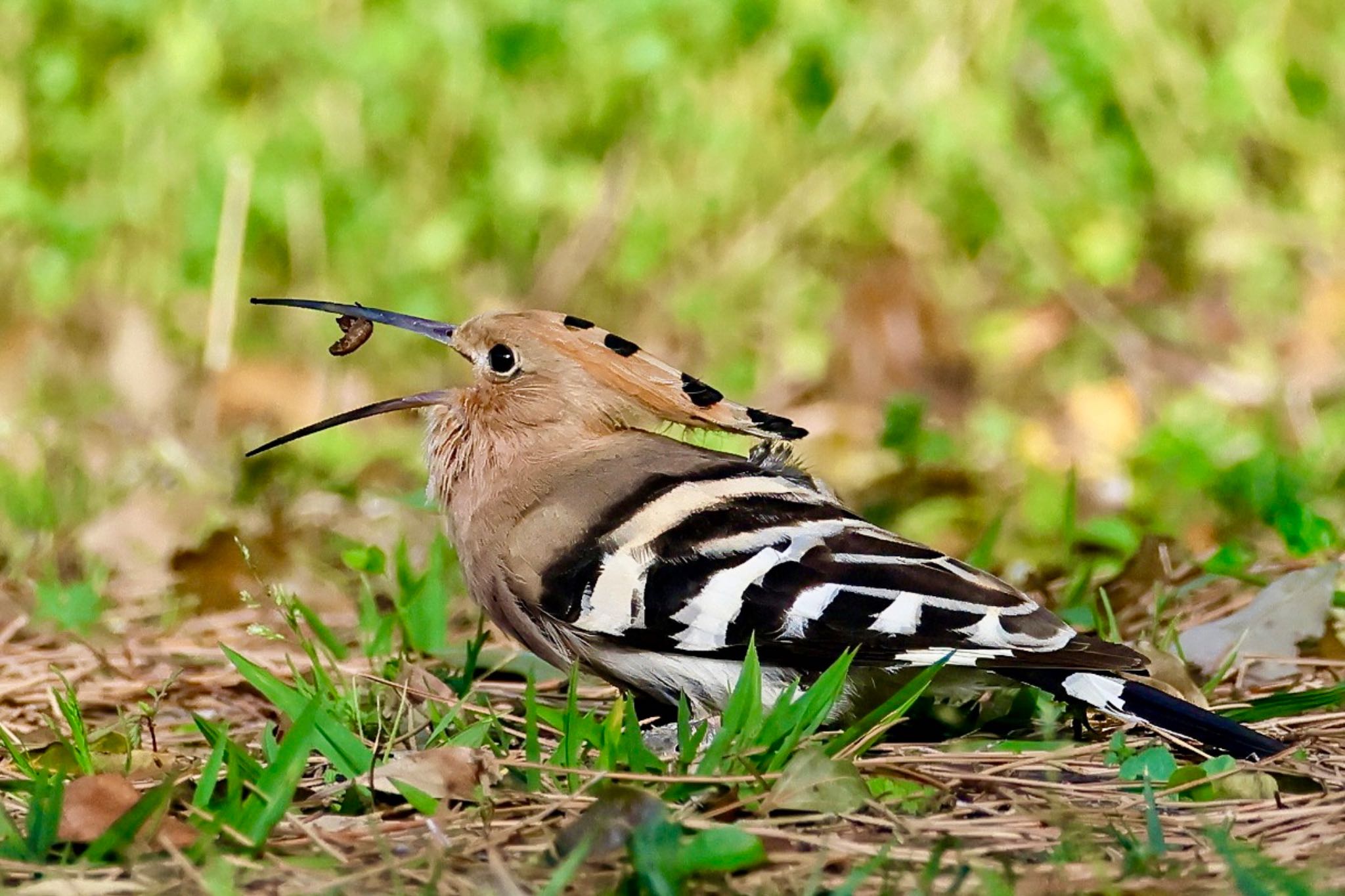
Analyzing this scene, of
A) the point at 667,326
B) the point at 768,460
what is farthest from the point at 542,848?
the point at 667,326

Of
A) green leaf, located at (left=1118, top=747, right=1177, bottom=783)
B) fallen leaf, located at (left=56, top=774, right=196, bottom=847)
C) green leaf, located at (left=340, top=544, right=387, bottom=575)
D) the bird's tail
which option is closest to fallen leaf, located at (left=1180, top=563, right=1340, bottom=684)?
the bird's tail

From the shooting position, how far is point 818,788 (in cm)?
220

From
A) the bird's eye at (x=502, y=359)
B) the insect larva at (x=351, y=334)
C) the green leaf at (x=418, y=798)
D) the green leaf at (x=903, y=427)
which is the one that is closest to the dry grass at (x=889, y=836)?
the green leaf at (x=418, y=798)

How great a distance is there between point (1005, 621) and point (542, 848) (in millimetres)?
826

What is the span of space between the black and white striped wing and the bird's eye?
1.78 ft

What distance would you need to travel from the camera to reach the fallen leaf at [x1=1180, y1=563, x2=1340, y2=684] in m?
3.10

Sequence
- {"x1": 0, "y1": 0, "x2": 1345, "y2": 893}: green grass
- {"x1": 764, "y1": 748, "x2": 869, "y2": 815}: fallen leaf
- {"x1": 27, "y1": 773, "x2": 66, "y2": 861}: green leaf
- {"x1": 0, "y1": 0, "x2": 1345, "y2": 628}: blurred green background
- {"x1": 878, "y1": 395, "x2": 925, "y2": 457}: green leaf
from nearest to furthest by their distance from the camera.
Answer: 1. {"x1": 27, "y1": 773, "x2": 66, "y2": 861}: green leaf
2. {"x1": 764, "y1": 748, "x2": 869, "y2": 815}: fallen leaf
3. {"x1": 878, "y1": 395, "x2": 925, "y2": 457}: green leaf
4. {"x1": 0, "y1": 0, "x2": 1345, "y2": 893}: green grass
5. {"x1": 0, "y1": 0, "x2": 1345, "y2": 628}: blurred green background

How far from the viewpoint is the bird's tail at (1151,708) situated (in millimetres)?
2443

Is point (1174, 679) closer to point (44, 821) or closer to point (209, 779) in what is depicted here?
point (209, 779)

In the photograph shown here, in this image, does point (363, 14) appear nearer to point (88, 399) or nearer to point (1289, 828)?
point (88, 399)

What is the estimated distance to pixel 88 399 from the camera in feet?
20.1

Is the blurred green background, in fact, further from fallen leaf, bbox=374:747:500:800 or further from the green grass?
fallen leaf, bbox=374:747:500:800

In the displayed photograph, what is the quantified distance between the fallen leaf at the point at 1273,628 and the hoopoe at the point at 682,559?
1.50ft

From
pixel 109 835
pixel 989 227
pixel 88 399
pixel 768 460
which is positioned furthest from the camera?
pixel 989 227
